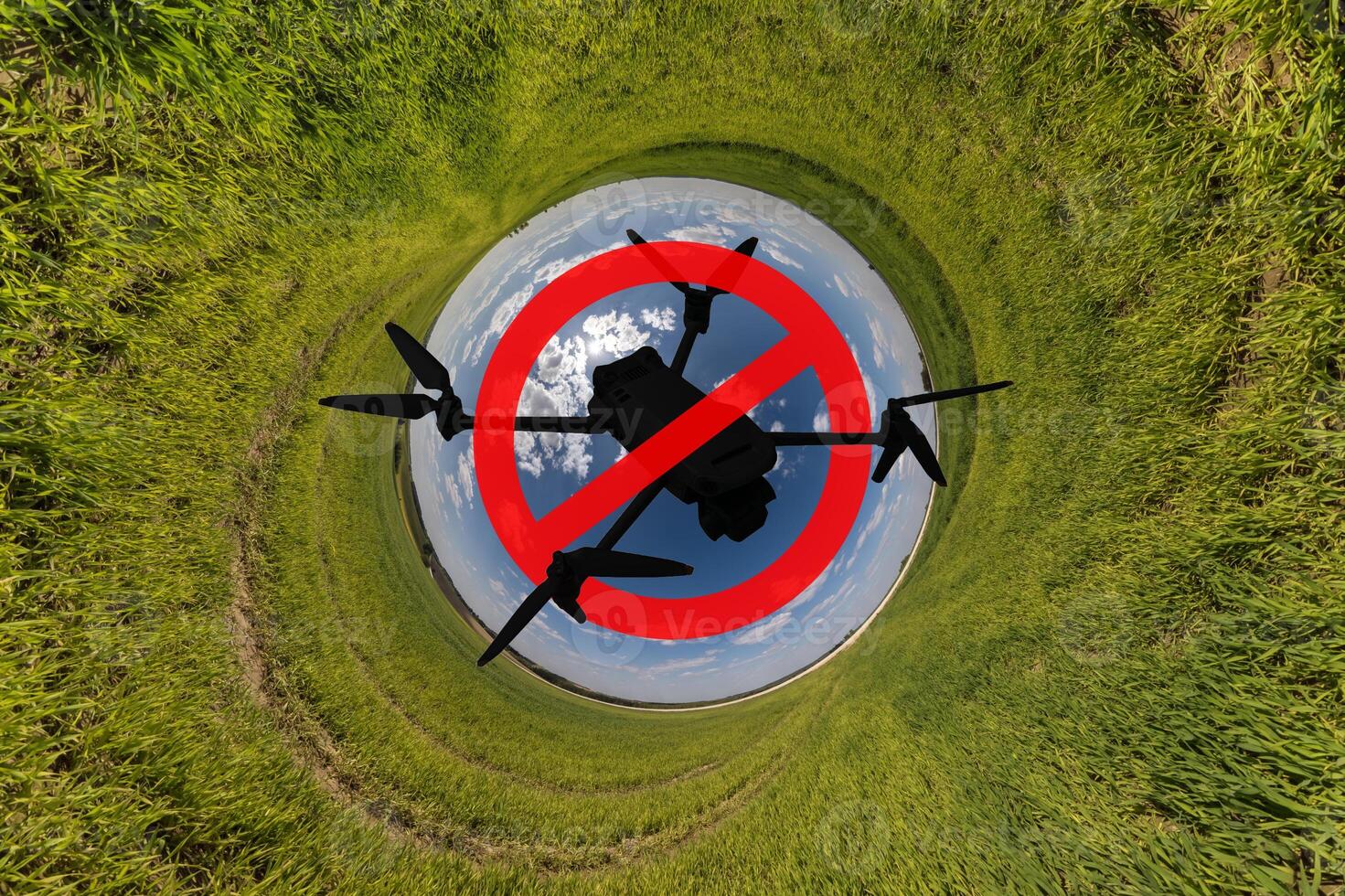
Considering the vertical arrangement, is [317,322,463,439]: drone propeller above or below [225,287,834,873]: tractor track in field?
above

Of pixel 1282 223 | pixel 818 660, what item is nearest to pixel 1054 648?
pixel 818 660

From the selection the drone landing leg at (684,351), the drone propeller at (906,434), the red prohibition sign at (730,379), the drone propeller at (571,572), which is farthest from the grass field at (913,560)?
the drone propeller at (571,572)

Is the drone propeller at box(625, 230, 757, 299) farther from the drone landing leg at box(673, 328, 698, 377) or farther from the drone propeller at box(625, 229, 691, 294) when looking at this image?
the drone landing leg at box(673, 328, 698, 377)

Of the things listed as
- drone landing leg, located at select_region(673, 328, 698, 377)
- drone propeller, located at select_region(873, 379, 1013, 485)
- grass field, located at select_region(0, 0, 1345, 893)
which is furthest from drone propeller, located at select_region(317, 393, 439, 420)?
drone propeller, located at select_region(873, 379, 1013, 485)

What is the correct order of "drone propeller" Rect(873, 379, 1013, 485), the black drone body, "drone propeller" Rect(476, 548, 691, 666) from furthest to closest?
"drone propeller" Rect(873, 379, 1013, 485), the black drone body, "drone propeller" Rect(476, 548, 691, 666)

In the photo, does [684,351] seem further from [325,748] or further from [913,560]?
[325,748]

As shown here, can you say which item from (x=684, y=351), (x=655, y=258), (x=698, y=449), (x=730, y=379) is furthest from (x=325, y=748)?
(x=655, y=258)

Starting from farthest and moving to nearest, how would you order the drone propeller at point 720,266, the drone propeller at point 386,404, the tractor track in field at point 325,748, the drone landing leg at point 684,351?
the tractor track in field at point 325,748, the drone propeller at point 720,266, the drone landing leg at point 684,351, the drone propeller at point 386,404

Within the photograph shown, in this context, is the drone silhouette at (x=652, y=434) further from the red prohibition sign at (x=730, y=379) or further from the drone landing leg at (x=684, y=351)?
the red prohibition sign at (x=730, y=379)
